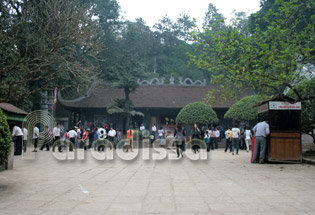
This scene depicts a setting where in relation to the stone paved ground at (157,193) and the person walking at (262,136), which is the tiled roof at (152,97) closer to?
the person walking at (262,136)

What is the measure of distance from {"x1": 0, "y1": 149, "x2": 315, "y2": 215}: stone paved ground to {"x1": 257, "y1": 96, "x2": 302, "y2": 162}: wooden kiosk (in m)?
3.20

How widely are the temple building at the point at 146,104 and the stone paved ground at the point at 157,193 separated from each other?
22371 millimetres

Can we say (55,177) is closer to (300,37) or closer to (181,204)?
(181,204)

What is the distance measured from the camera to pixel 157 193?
6367mm

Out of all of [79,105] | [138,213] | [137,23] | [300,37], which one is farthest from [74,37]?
[137,23]

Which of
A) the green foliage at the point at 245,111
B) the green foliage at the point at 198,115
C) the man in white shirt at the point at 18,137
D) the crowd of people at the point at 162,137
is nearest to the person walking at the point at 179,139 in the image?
the crowd of people at the point at 162,137

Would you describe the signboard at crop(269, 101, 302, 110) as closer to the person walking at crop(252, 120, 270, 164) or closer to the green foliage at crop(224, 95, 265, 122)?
the person walking at crop(252, 120, 270, 164)

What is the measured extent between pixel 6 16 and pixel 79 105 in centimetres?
1494

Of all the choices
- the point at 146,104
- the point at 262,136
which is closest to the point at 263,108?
the point at 262,136

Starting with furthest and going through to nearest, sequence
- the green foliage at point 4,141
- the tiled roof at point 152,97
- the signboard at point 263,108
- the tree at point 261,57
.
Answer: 1. the tiled roof at point 152,97
2. the signboard at point 263,108
3. the tree at point 261,57
4. the green foliage at point 4,141

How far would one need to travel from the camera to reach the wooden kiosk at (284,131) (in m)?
12.3

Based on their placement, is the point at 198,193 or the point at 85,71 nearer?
the point at 198,193

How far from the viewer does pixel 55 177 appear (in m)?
8.64

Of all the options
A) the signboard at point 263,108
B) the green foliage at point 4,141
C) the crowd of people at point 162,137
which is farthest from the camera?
the signboard at point 263,108
